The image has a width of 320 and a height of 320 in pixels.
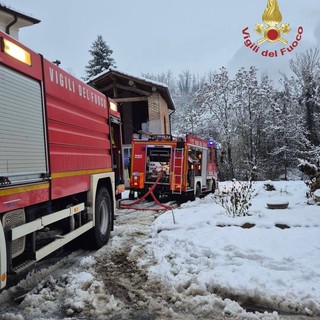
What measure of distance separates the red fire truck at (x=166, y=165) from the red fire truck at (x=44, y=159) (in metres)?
7.45

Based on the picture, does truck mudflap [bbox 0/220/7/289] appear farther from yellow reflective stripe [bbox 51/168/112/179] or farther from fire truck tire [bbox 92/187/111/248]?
fire truck tire [bbox 92/187/111/248]

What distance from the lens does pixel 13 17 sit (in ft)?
45.4

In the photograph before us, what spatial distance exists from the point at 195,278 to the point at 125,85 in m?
20.6

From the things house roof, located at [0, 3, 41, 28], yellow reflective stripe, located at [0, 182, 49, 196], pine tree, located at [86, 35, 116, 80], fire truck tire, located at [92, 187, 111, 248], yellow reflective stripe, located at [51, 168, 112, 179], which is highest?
pine tree, located at [86, 35, 116, 80]

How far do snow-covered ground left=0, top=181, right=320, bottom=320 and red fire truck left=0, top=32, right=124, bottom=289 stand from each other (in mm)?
505

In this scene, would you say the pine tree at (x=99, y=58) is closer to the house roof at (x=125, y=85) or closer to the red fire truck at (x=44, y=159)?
the house roof at (x=125, y=85)

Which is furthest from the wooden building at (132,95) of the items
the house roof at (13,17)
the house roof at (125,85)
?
the house roof at (13,17)

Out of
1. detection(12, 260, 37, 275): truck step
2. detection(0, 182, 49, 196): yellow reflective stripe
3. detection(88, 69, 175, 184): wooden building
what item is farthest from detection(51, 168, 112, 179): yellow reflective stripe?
detection(88, 69, 175, 184): wooden building

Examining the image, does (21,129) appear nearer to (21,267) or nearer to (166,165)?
(21,267)

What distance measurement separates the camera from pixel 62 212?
16.1 ft

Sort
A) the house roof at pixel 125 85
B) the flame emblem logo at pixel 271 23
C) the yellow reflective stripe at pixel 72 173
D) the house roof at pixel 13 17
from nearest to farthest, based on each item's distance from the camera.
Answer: the yellow reflective stripe at pixel 72 173, the flame emblem logo at pixel 271 23, the house roof at pixel 13 17, the house roof at pixel 125 85

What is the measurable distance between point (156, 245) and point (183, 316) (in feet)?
9.36

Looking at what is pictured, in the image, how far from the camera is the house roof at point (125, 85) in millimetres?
22031

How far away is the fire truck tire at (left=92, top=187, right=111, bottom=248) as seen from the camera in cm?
633
